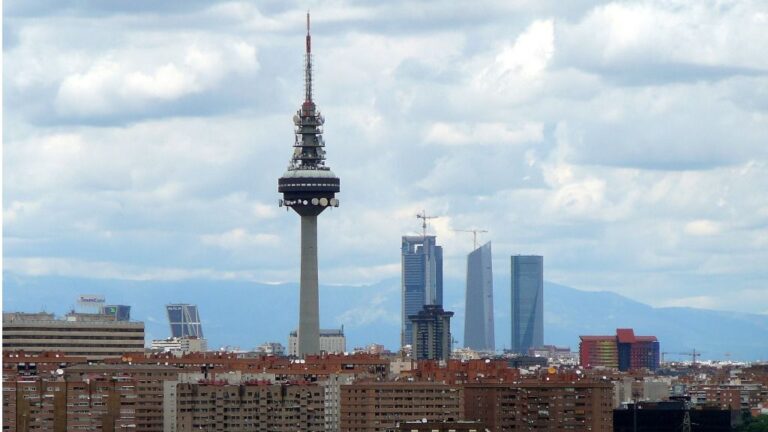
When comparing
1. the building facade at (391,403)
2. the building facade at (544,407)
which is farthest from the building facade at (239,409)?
the building facade at (544,407)

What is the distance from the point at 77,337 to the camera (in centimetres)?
18050

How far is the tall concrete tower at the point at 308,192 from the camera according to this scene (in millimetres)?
191000

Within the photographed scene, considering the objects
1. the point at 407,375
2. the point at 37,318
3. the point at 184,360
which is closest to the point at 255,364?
the point at 184,360

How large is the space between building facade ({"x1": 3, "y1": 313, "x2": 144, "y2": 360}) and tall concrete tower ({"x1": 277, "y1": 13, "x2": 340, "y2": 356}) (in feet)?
48.1

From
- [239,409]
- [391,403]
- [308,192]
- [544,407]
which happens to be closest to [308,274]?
[308,192]

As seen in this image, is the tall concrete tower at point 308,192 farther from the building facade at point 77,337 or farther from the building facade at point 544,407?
the building facade at point 544,407

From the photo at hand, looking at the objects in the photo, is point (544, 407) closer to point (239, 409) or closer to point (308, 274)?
point (239, 409)

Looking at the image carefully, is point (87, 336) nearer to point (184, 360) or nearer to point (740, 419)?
point (184, 360)

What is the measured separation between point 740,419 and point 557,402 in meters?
41.2

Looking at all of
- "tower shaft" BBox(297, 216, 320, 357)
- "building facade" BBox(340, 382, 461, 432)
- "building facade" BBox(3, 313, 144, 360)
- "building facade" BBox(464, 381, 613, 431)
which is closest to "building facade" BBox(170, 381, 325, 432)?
"building facade" BBox(340, 382, 461, 432)

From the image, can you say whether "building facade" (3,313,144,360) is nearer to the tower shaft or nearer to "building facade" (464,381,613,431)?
the tower shaft

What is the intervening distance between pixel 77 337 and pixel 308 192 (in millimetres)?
23649

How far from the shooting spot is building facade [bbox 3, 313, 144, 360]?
17800 centimetres

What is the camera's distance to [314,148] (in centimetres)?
19838
